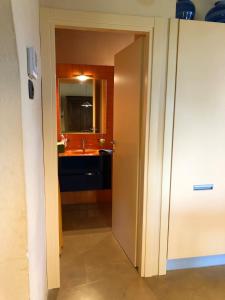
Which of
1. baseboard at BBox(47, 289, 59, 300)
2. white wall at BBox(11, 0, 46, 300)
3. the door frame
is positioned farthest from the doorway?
white wall at BBox(11, 0, 46, 300)

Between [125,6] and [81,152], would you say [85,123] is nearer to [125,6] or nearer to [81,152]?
[81,152]

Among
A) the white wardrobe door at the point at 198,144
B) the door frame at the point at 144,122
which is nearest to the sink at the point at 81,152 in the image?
the door frame at the point at 144,122

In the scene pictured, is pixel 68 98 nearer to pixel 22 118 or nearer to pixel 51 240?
pixel 51 240

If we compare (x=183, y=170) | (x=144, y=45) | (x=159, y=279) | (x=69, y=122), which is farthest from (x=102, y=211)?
(x=144, y=45)

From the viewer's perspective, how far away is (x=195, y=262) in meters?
2.43

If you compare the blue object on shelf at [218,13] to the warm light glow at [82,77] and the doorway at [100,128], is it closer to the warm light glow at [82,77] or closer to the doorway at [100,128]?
the doorway at [100,128]

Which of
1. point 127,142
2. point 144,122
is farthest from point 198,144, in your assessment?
point 127,142

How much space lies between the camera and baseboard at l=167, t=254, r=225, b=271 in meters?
2.38

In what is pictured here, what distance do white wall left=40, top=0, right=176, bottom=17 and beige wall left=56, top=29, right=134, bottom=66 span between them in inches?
46.2

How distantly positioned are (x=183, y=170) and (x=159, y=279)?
3.12 ft

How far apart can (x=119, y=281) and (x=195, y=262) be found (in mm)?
740

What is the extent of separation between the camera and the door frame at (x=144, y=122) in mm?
1860

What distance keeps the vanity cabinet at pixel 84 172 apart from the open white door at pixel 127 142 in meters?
0.50

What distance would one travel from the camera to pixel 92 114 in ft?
12.6
